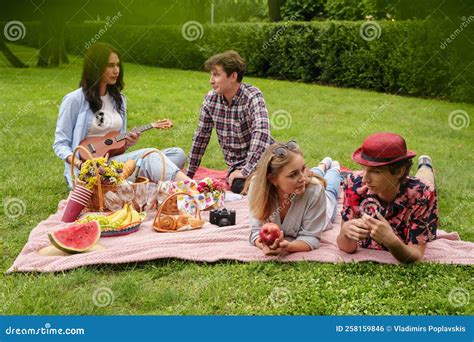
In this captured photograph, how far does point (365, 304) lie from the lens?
332cm

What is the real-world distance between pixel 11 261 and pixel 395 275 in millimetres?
2360

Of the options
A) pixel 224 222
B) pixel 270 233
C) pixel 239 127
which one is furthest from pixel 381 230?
pixel 239 127

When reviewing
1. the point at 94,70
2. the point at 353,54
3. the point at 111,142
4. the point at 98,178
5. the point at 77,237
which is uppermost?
the point at 353,54

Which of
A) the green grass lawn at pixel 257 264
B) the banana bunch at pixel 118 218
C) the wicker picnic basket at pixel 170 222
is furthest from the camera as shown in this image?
the wicker picnic basket at pixel 170 222

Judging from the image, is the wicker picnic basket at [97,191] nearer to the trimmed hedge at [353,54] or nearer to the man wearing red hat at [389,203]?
the man wearing red hat at [389,203]

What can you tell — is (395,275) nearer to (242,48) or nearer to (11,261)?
(11,261)

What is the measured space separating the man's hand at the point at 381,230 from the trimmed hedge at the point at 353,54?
23.4ft

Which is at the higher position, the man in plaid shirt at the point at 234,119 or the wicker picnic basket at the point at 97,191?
the man in plaid shirt at the point at 234,119

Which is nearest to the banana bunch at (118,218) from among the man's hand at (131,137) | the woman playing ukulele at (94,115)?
the woman playing ukulele at (94,115)

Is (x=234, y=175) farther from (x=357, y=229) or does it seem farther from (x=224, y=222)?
(x=357, y=229)

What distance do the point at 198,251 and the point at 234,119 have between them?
6.39 ft

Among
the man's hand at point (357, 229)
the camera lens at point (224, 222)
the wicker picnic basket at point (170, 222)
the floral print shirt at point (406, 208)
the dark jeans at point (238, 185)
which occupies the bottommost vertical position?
the wicker picnic basket at point (170, 222)

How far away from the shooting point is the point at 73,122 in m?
5.50

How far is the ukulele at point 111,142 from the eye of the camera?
5.43m
